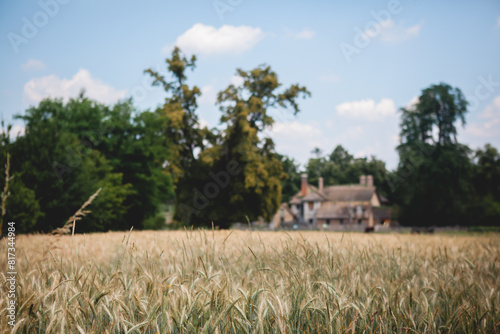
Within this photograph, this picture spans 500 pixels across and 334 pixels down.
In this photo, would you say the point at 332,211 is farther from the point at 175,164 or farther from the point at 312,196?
the point at 175,164

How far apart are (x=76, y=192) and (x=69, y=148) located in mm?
2295

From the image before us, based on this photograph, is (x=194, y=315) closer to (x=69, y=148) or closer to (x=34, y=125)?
(x=69, y=148)

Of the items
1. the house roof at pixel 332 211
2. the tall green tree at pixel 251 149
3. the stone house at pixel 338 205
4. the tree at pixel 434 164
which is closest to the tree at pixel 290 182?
the stone house at pixel 338 205

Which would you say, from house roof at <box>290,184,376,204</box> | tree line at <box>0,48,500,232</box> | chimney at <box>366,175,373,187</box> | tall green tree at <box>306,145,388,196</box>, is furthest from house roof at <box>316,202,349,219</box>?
tree line at <box>0,48,500,232</box>

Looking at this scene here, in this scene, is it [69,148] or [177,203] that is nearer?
[69,148]

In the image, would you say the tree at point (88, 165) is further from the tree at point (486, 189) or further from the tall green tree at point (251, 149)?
the tree at point (486, 189)

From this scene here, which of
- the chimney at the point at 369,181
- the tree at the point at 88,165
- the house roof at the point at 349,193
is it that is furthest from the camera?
the chimney at the point at 369,181

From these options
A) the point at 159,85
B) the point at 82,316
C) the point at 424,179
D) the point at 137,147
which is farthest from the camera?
the point at 424,179

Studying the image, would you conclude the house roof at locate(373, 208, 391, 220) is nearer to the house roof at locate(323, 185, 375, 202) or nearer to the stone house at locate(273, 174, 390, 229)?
the stone house at locate(273, 174, 390, 229)

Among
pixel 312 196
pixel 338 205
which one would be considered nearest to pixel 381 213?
pixel 338 205

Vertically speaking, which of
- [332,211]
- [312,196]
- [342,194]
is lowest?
[332,211]

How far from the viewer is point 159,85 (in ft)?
111

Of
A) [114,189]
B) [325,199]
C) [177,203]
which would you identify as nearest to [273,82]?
[177,203]

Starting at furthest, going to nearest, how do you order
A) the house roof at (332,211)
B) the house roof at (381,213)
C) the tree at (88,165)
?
the house roof at (332,211), the house roof at (381,213), the tree at (88,165)
